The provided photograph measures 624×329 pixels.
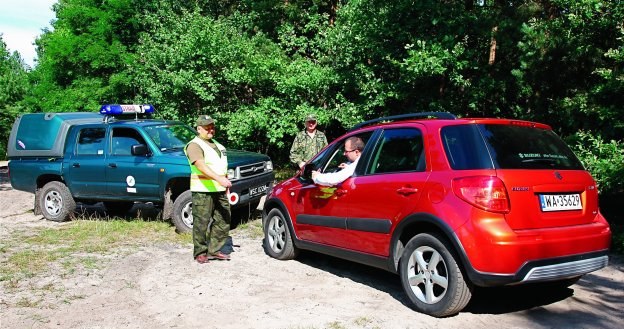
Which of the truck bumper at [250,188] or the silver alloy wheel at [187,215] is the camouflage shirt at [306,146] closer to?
the truck bumper at [250,188]

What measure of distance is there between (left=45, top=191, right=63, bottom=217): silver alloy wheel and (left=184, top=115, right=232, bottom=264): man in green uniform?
15.8 ft

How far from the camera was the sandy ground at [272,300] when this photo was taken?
4375 millimetres

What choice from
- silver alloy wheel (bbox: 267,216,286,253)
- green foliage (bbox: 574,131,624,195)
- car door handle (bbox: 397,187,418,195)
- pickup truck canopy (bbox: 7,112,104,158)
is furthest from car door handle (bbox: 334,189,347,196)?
pickup truck canopy (bbox: 7,112,104,158)

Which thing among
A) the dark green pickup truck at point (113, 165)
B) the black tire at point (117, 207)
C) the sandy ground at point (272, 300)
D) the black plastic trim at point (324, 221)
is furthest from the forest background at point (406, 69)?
the dark green pickup truck at point (113, 165)

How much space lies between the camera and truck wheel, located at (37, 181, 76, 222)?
385 inches

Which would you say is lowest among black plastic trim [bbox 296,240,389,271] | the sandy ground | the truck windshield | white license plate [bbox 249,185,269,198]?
the sandy ground

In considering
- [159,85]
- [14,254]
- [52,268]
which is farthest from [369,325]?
[159,85]

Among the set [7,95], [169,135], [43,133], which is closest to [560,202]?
[169,135]

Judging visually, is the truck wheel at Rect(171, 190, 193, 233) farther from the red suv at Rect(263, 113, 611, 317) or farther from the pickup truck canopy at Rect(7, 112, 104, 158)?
the red suv at Rect(263, 113, 611, 317)

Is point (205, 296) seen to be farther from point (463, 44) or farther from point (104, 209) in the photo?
point (463, 44)

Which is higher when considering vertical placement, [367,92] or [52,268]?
[367,92]

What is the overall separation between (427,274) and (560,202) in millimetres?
1239

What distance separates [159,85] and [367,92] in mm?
6346

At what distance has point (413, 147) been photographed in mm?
4680
